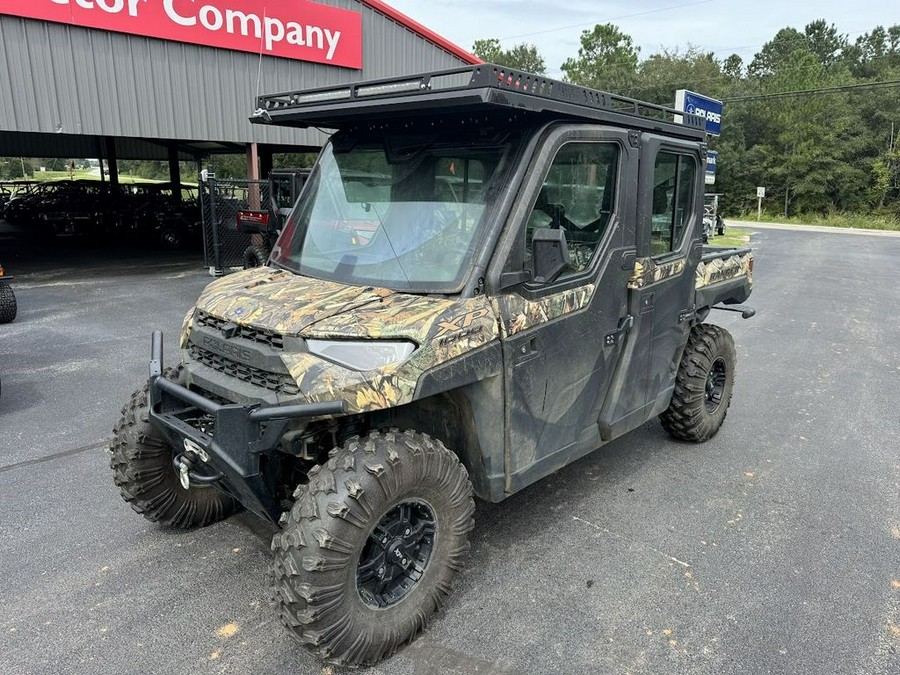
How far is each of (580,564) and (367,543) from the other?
1.34 meters

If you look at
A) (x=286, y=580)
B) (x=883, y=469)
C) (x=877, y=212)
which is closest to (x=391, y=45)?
(x=883, y=469)

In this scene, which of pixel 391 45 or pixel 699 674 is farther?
pixel 391 45

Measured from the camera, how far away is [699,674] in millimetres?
2721

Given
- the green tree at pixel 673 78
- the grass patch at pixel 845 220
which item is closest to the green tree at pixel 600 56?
the green tree at pixel 673 78

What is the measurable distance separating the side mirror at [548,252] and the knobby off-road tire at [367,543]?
97cm

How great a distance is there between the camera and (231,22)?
13672 mm

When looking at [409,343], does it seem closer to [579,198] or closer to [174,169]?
[579,198]

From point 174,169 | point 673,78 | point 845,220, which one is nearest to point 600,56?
point 673,78

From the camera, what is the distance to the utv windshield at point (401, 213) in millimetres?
3096

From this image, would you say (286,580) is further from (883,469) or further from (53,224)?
(53,224)

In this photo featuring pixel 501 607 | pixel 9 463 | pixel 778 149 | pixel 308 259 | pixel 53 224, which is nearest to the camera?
pixel 501 607

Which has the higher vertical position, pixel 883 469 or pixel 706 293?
Result: pixel 706 293

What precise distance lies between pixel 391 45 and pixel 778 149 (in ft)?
157

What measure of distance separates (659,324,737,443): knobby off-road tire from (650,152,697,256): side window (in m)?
0.93
